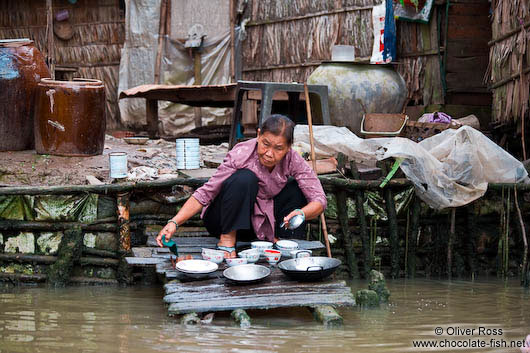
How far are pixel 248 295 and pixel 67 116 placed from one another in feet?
10.2

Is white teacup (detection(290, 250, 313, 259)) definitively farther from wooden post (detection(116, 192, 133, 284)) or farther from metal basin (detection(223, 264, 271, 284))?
wooden post (detection(116, 192, 133, 284))

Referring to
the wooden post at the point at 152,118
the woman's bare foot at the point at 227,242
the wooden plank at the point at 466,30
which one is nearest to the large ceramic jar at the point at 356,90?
the wooden plank at the point at 466,30

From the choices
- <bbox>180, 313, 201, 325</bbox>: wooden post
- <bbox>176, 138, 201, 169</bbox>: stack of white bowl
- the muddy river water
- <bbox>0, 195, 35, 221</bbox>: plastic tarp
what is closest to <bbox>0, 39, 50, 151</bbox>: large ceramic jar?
<bbox>0, 195, 35, 221</bbox>: plastic tarp

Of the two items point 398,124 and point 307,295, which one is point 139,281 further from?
point 398,124

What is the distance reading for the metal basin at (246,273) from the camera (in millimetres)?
4086

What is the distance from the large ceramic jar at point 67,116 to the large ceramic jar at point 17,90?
0.76ft

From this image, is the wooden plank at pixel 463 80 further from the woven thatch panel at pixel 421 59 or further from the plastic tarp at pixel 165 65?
the plastic tarp at pixel 165 65

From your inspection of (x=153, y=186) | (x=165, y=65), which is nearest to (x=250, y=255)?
(x=153, y=186)

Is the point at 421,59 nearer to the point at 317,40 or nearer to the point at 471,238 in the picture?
the point at 317,40

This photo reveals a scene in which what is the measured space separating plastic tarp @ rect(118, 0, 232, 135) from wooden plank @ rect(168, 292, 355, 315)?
26.2ft

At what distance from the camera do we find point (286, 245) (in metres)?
4.64

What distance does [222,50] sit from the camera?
1152 cm

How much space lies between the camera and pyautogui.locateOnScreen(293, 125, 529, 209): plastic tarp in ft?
18.2

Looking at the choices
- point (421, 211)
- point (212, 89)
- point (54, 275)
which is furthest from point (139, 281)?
point (212, 89)
